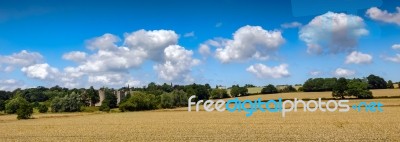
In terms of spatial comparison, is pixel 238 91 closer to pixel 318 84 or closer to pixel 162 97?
pixel 318 84

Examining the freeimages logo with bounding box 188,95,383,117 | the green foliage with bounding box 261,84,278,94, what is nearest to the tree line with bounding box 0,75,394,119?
the green foliage with bounding box 261,84,278,94

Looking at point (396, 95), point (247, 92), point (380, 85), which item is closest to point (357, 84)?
point (396, 95)

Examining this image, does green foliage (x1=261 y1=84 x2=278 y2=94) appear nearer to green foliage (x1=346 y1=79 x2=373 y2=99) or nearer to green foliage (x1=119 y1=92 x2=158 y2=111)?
green foliage (x1=346 y1=79 x2=373 y2=99)

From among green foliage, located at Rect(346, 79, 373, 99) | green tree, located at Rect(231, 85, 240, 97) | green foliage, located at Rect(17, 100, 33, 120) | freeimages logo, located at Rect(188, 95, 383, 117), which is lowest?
freeimages logo, located at Rect(188, 95, 383, 117)

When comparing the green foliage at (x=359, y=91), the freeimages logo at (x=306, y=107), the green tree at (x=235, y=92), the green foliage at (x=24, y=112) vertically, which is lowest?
the freeimages logo at (x=306, y=107)

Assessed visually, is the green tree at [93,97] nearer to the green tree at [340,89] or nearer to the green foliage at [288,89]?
the green foliage at [288,89]

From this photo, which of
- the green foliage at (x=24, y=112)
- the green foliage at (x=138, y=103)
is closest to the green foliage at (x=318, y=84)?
the green foliage at (x=138, y=103)

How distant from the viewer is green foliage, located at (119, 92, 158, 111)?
10375cm

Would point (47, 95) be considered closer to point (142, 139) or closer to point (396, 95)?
point (396, 95)

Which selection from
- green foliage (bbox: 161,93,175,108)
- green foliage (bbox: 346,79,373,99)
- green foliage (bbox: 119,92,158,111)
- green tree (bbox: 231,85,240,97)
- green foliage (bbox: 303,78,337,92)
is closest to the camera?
green foliage (bbox: 346,79,373,99)

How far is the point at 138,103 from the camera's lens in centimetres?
10538

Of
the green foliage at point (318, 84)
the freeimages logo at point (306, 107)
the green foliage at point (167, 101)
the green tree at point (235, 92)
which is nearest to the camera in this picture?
the freeimages logo at point (306, 107)

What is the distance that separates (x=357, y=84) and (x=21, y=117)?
247 feet

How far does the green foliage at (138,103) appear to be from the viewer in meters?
104
